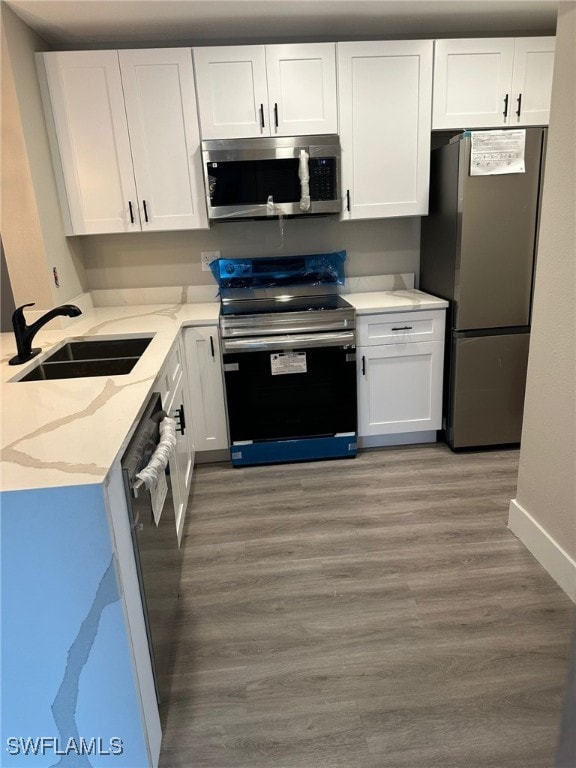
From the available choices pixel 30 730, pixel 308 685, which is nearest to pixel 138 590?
pixel 30 730

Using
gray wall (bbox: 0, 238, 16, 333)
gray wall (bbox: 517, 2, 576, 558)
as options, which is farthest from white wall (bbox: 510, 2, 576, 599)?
gray wall (bbox: 0, 238, 16, 333)

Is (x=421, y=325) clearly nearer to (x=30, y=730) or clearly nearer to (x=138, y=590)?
(x=138, y=590)

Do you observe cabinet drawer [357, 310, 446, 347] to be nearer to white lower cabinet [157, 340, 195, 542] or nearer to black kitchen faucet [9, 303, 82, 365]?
white lower cabinet [157, 340, 195, 542]

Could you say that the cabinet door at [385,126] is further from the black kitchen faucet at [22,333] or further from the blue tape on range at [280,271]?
the black kitchen faucet at [22,333]

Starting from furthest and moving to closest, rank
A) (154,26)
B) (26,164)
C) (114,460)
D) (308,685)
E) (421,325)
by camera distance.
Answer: (421,325)
(154,26)
(26,164)
(308,685)
(114,460)

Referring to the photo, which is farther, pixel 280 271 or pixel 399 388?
pixel 280 271

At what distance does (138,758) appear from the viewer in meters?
1.21

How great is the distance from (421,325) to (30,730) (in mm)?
2454

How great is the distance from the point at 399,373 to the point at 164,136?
1821 mm

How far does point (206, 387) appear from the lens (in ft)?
9.39

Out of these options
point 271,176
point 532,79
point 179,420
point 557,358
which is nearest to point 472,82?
point 532,79

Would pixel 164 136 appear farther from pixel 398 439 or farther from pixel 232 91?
pixel 398 439

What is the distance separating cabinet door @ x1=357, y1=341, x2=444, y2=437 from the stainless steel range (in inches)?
4.3

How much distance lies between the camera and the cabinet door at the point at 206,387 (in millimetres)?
2779
